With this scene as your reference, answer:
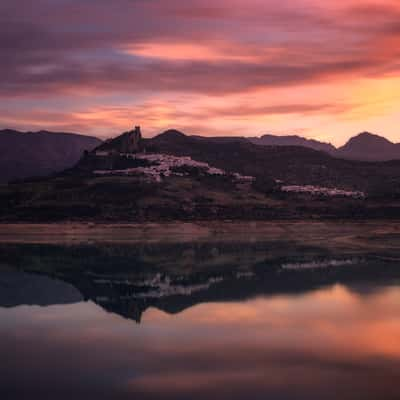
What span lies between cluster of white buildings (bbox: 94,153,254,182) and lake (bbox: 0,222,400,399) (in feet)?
220

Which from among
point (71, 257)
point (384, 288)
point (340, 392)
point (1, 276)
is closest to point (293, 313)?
point (384, 288)

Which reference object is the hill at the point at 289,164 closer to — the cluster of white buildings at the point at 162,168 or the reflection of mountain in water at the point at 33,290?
the cluster of white buildings at the point at 162,168

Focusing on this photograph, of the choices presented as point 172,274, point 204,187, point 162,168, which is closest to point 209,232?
point 172,274

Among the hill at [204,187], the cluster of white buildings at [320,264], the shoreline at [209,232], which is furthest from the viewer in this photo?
the hill at [204,187]

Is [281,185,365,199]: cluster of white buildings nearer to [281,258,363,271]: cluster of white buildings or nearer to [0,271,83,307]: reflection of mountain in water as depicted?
[281,258,363,271]: cluster of white buildings

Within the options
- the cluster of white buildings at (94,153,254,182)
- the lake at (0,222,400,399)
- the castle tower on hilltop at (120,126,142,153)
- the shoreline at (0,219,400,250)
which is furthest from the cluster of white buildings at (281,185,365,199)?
the lake at (0,222,400,399)

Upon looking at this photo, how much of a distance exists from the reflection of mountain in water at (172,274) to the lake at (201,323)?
0.11 metres

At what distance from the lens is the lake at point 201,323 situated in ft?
60.3

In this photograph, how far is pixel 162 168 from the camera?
137 metres

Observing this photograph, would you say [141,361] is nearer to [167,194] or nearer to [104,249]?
[104,249]

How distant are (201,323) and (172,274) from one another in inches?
706

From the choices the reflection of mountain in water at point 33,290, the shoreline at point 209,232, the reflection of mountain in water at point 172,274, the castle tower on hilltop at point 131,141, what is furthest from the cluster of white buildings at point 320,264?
the castle tower on hilltop at point 131,141

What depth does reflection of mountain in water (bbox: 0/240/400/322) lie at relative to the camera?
3625cm

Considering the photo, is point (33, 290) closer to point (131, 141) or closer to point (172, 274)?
point (172, 274)
